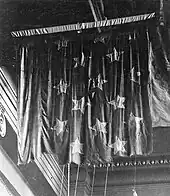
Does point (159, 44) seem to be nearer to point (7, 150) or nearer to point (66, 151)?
point (66, 151)

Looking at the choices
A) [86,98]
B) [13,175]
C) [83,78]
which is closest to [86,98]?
[86,98]

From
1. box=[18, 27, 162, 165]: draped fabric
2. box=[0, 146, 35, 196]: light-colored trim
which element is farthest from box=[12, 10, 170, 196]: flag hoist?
box=[0, 146, 35, 196]: light-colored trim

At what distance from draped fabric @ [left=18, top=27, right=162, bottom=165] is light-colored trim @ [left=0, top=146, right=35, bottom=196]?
742 millimetres

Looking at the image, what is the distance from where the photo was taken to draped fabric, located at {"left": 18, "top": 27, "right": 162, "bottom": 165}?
6.98 metres

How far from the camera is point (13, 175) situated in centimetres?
814

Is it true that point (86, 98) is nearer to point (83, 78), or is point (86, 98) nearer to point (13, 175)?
point (83, 78)

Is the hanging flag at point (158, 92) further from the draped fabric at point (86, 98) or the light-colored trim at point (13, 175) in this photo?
the light-colored trim at point (13, 175)

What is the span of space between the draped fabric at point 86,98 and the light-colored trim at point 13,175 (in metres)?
0.74

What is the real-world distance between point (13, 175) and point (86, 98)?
6.35 feet

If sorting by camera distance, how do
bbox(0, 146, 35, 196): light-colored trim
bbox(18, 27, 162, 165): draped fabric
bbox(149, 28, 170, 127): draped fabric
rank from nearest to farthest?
bbox(18, 27, 162, 165): draped fabric → bbox(149, 28, 170, 127): draped fabric → bbox(0, 146, 35, 196): light-colored trim

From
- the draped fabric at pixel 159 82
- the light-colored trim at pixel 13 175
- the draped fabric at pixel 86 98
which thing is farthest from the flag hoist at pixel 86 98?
A: the light-colored trim at pixel 13 175

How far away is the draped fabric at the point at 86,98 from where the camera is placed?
6977 mm

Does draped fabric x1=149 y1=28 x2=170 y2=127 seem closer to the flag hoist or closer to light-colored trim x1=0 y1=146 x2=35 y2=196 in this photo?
the flag hoist

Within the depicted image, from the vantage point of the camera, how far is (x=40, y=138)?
710 cm
